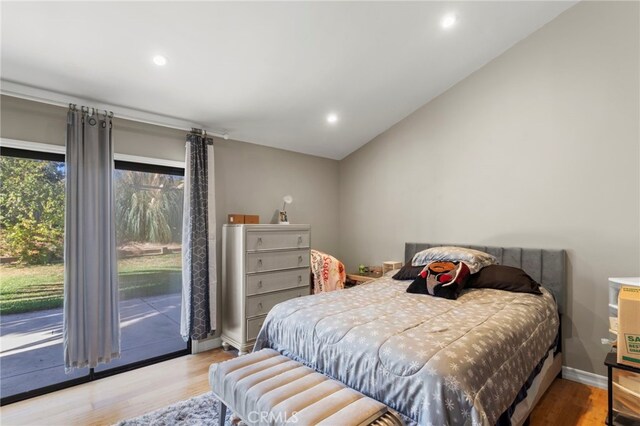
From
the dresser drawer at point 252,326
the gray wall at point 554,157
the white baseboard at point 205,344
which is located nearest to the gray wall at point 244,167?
the dresser drawer at point 252,326

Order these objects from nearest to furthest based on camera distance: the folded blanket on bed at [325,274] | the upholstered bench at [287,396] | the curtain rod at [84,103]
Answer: the upholstered bench at [287,396]
the curtain rod at [84,103]
the folded blanket on bed at [325,274]

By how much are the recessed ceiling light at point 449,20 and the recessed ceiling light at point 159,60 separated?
6.95 ft

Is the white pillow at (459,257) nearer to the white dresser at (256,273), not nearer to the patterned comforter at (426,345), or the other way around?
the patterned comforter at (426,345)

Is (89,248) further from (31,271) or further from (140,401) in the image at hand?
(140,401)

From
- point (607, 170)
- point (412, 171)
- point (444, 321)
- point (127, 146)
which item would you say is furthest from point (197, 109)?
point (607, 170)

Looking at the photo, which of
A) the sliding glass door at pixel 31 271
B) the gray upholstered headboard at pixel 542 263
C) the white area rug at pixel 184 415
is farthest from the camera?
the gray upholstered headboard at pixel 542 263

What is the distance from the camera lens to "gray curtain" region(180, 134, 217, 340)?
3068 millimetres

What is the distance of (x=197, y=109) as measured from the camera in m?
2.97

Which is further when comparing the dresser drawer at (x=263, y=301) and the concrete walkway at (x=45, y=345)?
the dresser drawer at (x=263, y=301)

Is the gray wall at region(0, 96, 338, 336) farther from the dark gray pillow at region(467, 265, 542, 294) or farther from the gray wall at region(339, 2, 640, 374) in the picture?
the dark gray pillow at region(467, 265, 542, 294)

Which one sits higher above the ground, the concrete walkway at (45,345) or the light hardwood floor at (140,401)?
the concrete walkway at (45,345)

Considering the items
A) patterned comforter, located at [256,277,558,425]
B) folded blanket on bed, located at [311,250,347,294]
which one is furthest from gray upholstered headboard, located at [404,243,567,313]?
folded blanket on bed, located at [311,250,347,294]

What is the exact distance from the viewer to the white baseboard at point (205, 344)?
323 centimetres

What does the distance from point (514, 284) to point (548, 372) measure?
65 centimetres
